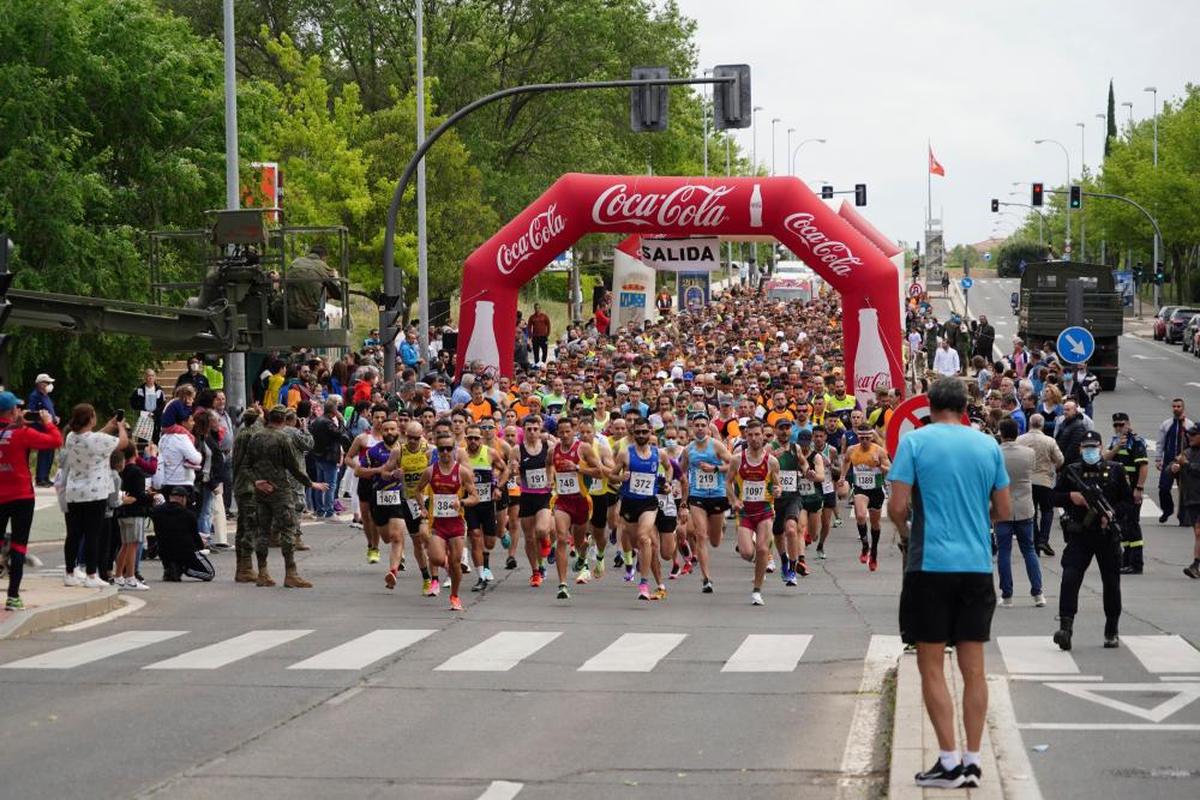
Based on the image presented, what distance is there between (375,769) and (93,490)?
805 centimetres

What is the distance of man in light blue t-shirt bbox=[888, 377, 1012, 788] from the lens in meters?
8.91

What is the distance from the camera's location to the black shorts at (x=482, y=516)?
1864cm

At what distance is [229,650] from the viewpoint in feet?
47.5

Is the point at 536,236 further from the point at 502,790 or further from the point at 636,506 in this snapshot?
the point at 502,790

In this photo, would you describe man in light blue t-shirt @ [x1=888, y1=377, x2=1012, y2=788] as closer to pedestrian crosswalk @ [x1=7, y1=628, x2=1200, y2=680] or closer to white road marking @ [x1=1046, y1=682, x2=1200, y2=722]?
white road marking @ [x1=1046, y1=682, x2=1200, y2=722]

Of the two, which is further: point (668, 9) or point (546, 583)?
point (668, 9)

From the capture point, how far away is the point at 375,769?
31.9ft

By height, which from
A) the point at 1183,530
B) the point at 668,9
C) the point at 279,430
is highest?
the point at 668,9

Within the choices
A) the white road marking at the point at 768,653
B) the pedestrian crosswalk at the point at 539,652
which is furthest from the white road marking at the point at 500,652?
the white road marking at the point at 768,653

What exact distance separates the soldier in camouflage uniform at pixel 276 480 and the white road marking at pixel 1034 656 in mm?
7070

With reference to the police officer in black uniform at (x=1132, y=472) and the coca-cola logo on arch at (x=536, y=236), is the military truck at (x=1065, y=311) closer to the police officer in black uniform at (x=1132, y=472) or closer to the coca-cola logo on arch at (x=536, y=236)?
the coca-cola logo on arch at (x=536, y=236)

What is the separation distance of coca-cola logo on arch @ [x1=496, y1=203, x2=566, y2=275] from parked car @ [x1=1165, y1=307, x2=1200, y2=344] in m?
50.7

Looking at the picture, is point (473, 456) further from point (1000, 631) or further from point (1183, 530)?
point (1183, 530)

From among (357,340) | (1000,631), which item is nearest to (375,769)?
(1000,631)
